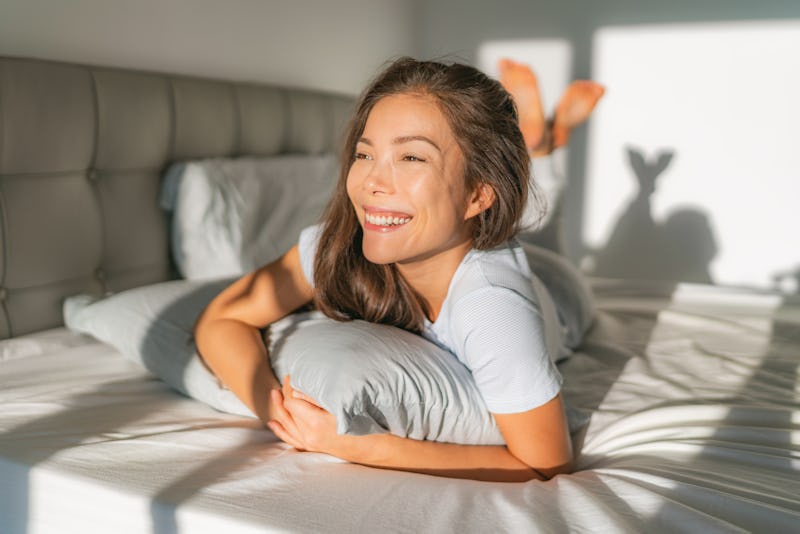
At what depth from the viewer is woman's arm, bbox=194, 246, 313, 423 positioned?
0.99 metres

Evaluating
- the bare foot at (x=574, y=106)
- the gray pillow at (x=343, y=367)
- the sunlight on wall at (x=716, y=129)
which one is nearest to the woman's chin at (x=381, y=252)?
the gray pillow at (x=343, y=367)

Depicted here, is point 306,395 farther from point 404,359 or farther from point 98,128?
point 98,128

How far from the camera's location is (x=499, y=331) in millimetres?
903

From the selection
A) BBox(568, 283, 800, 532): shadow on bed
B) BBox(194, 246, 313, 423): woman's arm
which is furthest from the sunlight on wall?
BBox(194, 246, 313, 423): woman's arm

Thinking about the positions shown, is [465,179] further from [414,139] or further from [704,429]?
[704,429]

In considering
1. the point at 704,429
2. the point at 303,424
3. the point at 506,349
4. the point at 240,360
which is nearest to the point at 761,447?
the point at 704,429

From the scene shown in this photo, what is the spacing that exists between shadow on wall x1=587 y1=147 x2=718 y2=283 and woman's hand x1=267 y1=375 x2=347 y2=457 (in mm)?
2449

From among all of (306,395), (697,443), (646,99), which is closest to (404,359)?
(306,395)

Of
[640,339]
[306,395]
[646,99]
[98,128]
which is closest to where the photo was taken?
[306,395]

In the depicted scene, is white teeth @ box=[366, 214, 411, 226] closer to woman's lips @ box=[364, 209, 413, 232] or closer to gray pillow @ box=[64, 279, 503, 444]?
woman's lips @ box=[364, 209, 413, 232]

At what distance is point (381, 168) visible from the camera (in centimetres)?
94

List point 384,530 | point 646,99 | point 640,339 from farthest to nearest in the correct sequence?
point 646,99 < point 640,339 < point 384,530

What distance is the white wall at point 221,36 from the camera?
1.34 meters

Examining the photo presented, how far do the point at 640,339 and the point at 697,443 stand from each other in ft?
1.91
